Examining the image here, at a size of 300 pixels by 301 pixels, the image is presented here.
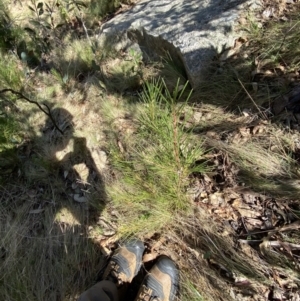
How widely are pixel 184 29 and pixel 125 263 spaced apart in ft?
6.84

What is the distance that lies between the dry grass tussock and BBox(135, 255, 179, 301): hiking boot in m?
0.06

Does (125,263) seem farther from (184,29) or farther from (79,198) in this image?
(184,29)

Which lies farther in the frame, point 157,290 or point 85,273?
point 85,273

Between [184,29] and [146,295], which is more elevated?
[184,29]

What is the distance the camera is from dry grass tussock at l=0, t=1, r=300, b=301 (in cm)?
166

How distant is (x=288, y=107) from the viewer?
6.31ft

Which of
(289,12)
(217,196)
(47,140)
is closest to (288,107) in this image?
(217,196)

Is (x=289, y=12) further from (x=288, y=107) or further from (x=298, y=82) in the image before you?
(x=288, y=107)

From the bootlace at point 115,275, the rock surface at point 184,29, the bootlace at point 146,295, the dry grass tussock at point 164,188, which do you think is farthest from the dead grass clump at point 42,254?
the rock surface at point 184,29

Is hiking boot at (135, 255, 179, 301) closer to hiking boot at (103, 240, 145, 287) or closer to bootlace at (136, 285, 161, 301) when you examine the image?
bootlace at (136, 285, 161, 301)

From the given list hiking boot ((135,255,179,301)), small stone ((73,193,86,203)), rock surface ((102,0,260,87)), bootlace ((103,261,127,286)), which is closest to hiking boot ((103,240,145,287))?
bootlace ((103,261,127,286))

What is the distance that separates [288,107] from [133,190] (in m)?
1.24

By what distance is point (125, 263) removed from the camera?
184cm

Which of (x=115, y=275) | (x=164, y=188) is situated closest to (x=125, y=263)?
(x=115, y=275)
